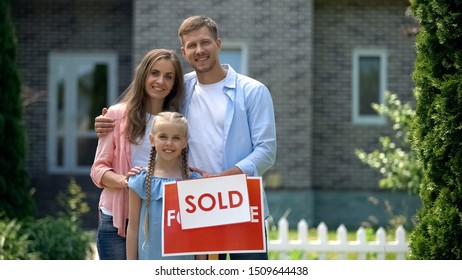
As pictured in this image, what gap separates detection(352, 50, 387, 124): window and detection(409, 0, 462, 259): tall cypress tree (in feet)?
33.2

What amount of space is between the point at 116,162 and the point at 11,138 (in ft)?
17.2

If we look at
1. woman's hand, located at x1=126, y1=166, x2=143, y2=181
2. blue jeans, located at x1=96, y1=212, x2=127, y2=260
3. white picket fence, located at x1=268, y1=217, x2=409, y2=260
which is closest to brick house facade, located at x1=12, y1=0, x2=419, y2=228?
white picket fence, located at x1=268, y1=217, x2=409, y2=260

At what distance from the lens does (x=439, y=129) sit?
5.72 meters

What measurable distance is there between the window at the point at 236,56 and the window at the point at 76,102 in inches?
84.7

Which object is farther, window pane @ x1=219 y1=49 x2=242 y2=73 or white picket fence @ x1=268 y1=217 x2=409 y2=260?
window pane @ x1=219 y1=49 x2=242 y2=73

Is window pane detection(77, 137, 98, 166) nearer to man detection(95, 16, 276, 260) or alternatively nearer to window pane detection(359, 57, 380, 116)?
window pane detection(359, 57, 380, 116)

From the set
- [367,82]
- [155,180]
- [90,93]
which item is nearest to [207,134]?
[155,180]

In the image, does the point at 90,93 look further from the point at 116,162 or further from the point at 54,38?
the point at 116,162

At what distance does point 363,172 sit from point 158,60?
11341 mm

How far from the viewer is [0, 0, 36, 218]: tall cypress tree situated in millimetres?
9875

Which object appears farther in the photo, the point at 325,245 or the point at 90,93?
the point at 90,93

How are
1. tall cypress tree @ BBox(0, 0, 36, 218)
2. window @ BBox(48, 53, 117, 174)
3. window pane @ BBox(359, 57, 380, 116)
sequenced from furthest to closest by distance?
window @ BBox(48, 53, 117, 174) → window pane @ BBox(359, 57, 380, 116) → tall cypress tree @ BBox(0, 0, 36, 218)

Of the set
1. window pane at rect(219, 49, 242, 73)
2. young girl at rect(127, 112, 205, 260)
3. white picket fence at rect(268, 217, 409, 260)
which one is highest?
window pane at rect(219, 49, 242, 73)

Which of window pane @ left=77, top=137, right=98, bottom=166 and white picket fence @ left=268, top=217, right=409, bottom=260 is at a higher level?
window pane @ left=77, top=137, right=98, bottom=166
